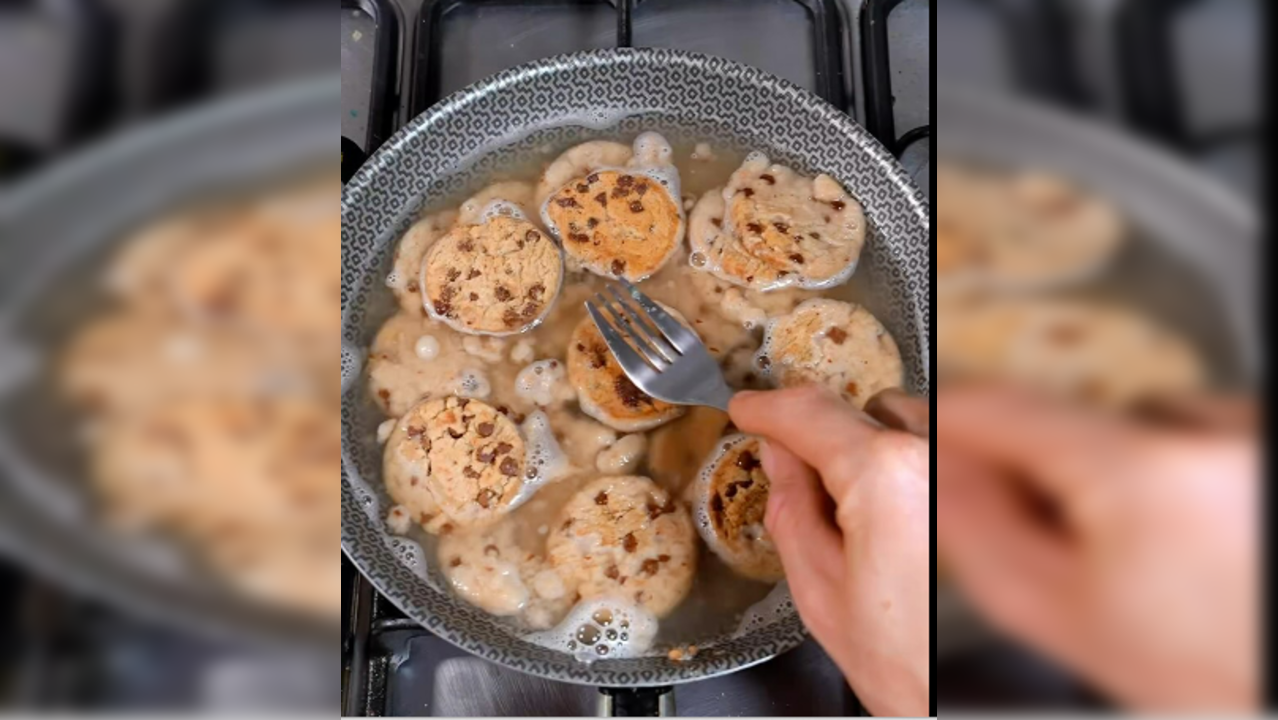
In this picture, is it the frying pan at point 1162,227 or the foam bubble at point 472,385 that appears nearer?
the frying pan at point 1162,227

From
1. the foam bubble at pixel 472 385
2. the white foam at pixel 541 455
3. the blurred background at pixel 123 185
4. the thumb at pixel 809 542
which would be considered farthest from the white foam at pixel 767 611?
the blurred background at pixel 123 185

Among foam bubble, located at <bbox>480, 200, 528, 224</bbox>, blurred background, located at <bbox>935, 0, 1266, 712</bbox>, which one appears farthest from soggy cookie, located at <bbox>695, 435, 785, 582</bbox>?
blurred background, located at <bbox>935, 0, 1266, 712</bbox>

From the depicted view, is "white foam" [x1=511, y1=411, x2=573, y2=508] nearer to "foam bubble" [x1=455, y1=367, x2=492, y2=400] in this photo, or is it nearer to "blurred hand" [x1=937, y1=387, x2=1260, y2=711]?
"foam bubble" [x1=455, y1=367, x2=492, y2=400]

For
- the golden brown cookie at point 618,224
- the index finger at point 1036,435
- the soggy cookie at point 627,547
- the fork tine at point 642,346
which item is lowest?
the soggy cookie at point 627,547

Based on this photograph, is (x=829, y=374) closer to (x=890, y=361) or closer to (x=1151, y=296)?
(x=890, y=361)

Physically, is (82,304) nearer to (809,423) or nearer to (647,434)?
(809,423)

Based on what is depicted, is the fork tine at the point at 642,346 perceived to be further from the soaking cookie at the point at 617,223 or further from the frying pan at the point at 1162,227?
the frying pan at the point at 1162,227

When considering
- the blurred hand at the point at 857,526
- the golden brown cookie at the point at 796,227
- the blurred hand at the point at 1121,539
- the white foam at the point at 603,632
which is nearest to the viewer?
the blurred hand at the point at 1121,539
